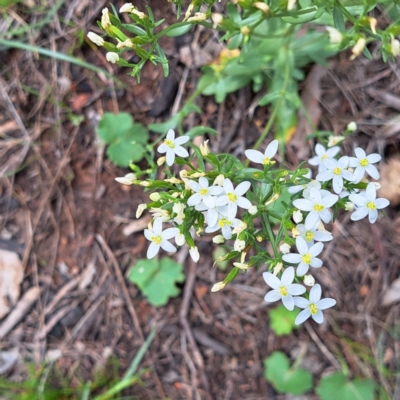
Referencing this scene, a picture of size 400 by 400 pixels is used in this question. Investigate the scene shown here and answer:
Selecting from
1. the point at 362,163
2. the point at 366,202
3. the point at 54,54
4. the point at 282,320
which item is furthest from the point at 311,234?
the point at 54,54

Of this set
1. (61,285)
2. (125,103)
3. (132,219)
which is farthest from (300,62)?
(61,285)

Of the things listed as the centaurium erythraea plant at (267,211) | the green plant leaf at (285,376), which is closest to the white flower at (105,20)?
the centaurium erythraea plant at (267,211)

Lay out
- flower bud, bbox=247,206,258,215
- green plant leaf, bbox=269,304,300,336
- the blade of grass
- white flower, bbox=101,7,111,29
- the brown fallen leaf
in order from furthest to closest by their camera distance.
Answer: the brown fallen leaf
the blade of grass
green plant leaf, bbox=269,304,300,336
flower bud, bbox=247,206,258,215
white flower, bbox=101,7,111,29

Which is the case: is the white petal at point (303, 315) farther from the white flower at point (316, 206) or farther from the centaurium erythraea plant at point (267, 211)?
the white flower at point (316, 206)

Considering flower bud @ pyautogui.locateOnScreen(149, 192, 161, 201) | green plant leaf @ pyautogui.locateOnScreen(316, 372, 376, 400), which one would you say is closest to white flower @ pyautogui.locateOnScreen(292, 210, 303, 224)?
flower bud @ pyautogui.locateOnScreen(149, 192, 161, 201)

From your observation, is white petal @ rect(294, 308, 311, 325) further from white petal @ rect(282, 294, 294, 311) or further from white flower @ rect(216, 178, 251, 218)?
white flower @ rect(216, 178, 251, 218)

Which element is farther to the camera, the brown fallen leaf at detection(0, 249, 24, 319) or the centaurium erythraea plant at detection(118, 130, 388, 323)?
the brown fallen leaf at detection(0, 249, 24, 319)

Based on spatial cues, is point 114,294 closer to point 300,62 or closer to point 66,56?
point 66,56
